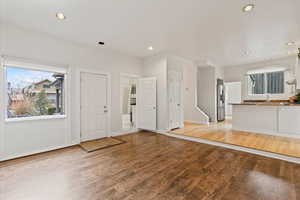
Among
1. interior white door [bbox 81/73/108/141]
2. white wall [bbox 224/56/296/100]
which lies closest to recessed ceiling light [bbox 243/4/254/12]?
interior white door [bbox 81/73/108/141]

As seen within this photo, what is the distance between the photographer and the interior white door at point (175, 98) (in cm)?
524

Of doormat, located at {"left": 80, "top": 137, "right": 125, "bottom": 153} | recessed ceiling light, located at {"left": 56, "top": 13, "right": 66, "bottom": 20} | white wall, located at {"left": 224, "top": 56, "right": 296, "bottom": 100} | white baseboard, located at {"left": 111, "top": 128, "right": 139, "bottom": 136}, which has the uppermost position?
recessed ceiling light, located at {"left": 56, "top": 13, "right": 66, "bottom": 20}

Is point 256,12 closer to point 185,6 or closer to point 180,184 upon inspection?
point 185,6

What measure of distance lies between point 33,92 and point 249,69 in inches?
330

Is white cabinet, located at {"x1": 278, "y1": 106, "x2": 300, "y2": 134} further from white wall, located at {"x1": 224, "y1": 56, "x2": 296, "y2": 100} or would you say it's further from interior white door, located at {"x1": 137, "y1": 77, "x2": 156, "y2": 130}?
interior white door, located at {"x1": 137, "y1": 77, "x2": 156, "y2": 130}

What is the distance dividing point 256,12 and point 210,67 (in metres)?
4.24

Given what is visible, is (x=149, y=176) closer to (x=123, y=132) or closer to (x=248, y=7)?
(x=123, y=132)

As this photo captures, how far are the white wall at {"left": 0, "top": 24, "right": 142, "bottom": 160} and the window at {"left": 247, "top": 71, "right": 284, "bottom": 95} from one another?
6463 millimetres

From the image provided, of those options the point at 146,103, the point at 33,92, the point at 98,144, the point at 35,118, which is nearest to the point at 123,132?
the point at 98,144

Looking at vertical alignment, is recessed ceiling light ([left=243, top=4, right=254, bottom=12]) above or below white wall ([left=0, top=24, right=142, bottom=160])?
above

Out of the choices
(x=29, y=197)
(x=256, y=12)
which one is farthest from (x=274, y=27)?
(x=29, y=197)

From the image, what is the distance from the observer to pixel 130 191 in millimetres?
1961

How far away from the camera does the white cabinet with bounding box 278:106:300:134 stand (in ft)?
13.7

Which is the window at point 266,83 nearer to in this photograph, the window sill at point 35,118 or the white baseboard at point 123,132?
the white baseboard at point 123,132
